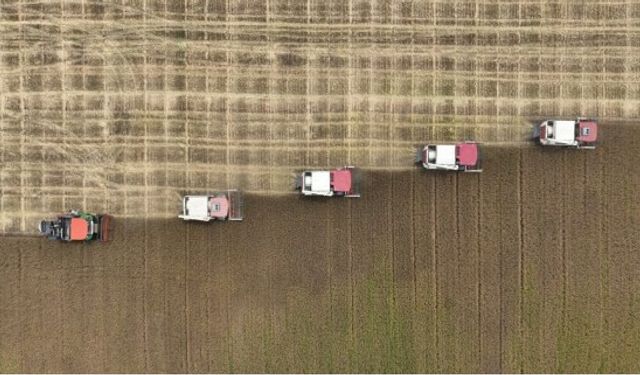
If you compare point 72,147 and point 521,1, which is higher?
point 521,1

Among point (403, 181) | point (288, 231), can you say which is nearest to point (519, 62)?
point (403, 181)

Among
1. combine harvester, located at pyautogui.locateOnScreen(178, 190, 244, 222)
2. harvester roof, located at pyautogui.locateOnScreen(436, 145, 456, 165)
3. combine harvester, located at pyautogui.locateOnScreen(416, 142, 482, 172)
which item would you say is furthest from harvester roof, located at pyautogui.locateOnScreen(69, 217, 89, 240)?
harvester roof, located at pyautogui.locateOnScreen(436, 145, 456, 165)

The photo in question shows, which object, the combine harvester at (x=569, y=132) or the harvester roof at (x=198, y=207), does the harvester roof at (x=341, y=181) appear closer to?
the harvester roof at (x=198, y=207)

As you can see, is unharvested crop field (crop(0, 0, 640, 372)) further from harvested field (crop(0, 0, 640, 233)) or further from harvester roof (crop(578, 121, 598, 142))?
harvester roof (crop(578, 121, 598, 142))

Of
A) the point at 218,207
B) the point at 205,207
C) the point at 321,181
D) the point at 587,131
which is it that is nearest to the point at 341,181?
the point at 321,181

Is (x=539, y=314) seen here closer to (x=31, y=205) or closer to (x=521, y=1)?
(x=521, y=1)

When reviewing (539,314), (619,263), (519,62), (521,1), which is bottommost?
(539,314)
